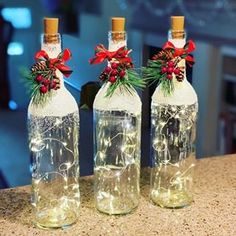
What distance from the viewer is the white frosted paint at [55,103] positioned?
0.87 m

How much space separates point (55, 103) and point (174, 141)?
11.8 inches

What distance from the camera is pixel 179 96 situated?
0.96 metres

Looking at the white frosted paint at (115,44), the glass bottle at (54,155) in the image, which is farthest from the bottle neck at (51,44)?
the white frosted paint at (115,44)

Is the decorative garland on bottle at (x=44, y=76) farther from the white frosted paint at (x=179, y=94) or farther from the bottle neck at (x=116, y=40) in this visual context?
the white frosted paint at (x=179, y=94)

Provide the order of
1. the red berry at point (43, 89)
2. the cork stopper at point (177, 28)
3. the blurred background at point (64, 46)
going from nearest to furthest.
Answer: the red berry at point (43, 89)
the cork stopper at point (177, 28)
the blurred background at point (64, 46)

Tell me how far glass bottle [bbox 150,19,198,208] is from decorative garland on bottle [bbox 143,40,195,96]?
0.03ft

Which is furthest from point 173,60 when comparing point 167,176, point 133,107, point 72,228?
point 72,228

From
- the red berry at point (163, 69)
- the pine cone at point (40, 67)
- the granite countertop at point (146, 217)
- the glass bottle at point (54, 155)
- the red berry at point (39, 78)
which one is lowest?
the granite countertop at point (146, 217)

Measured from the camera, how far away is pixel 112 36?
0.91m

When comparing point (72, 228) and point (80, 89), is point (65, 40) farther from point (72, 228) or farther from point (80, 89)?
point (72, 228)

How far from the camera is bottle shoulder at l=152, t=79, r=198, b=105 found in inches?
37.9

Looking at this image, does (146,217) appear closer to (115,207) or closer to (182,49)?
(115,207)

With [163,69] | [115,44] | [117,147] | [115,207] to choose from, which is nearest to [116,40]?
[115,44]

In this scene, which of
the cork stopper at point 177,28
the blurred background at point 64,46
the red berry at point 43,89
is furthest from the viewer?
the blurred background at point 64,46
